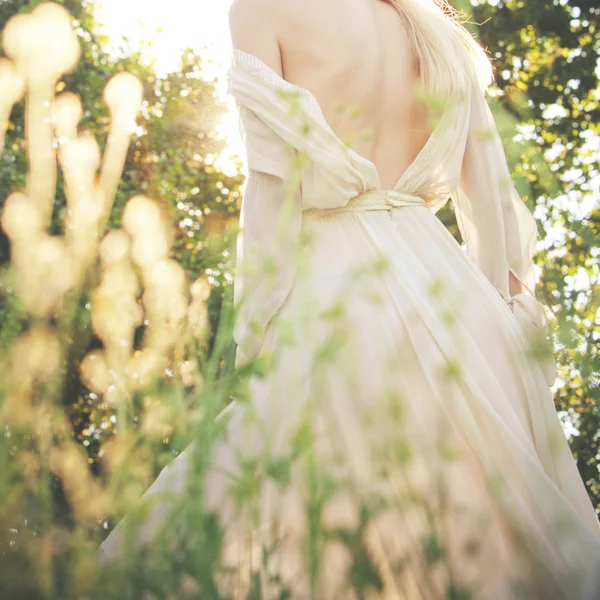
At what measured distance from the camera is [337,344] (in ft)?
2.16

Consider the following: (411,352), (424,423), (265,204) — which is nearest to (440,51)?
(265,204)

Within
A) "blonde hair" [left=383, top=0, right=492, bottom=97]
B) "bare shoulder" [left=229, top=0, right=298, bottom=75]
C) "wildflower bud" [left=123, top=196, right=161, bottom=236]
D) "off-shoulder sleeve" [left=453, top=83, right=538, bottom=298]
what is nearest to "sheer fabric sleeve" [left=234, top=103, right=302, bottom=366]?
"bare shoulder" [left=229, top=0, right=298, bottom=75]

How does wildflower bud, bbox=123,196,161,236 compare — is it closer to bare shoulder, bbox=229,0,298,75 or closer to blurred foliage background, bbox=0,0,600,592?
bare shoulder, bbox=229,0,298,75

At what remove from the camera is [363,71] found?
6.15 ft

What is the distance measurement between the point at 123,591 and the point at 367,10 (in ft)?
5.39

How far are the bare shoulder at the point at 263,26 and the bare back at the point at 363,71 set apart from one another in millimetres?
11

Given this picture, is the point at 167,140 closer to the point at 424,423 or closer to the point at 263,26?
the point at 263,26

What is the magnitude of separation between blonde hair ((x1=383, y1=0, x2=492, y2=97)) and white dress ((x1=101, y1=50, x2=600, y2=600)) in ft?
0.18

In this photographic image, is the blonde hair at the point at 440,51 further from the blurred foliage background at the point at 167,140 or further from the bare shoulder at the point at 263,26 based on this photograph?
the blurred foliage background at the point at 167,140

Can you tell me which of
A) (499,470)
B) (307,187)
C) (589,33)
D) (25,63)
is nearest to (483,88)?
(307,187)

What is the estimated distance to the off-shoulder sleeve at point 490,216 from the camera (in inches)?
82.1

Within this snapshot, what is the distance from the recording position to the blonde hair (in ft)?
6.39

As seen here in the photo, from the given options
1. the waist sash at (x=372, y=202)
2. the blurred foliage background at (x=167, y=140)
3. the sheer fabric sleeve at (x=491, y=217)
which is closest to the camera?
the waist sash at (x=372, y=202)

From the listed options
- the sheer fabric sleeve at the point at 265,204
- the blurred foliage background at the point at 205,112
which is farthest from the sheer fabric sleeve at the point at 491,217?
the blurred foliage background at the point at 205,112
